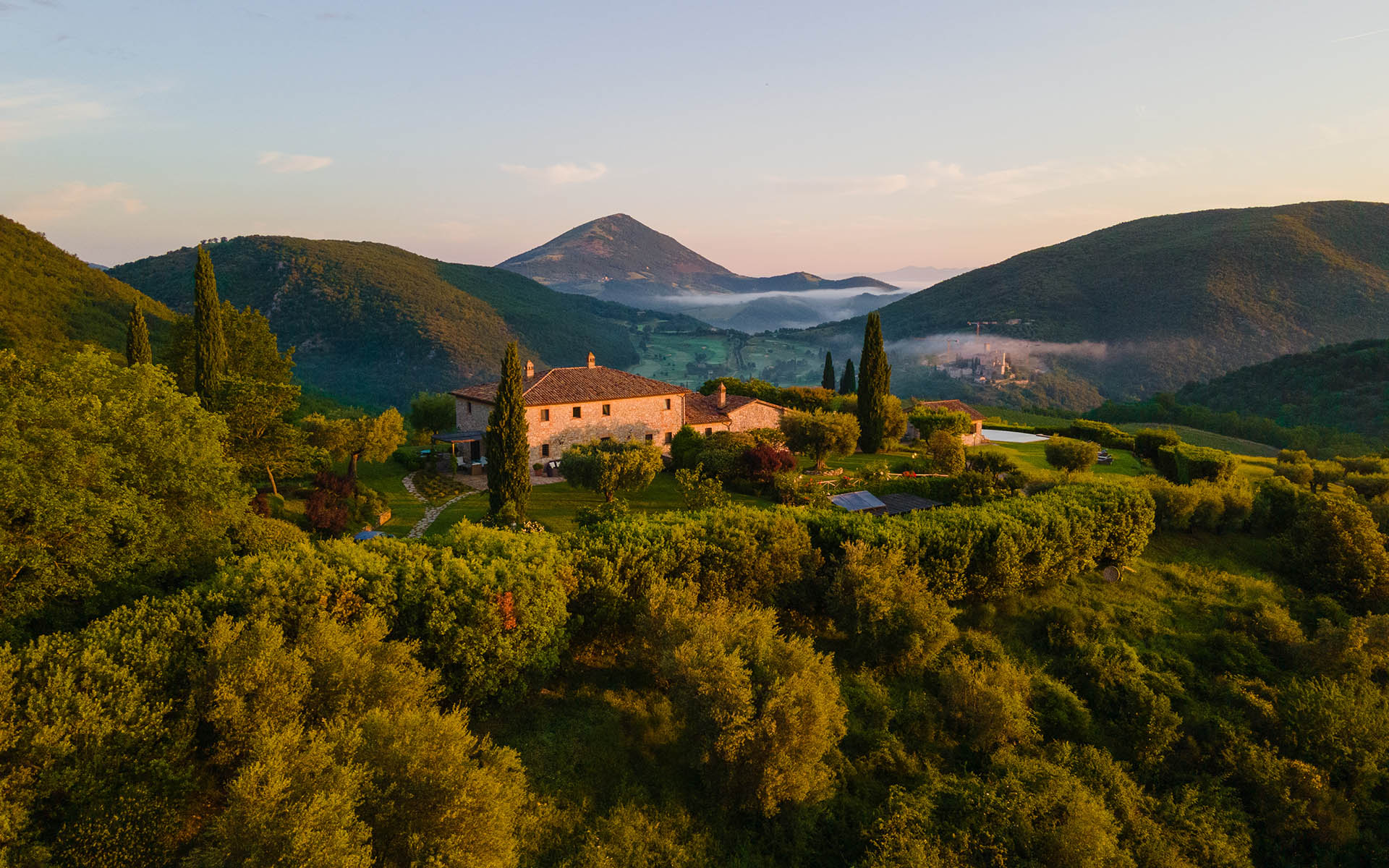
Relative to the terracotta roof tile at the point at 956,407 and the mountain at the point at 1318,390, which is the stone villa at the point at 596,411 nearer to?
the terracotta roof tile at the point at 956,407

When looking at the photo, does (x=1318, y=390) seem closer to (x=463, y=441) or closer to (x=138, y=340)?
(x=463, y=441)

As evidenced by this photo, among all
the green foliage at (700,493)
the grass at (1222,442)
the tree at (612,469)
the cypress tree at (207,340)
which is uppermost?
the cypress tree at (207,340)

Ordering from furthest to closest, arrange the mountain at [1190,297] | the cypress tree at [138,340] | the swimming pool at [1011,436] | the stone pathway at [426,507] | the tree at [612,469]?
the mountain at [1190,297], the swimming pool at [1011,436], the cypress tree at [138,340], the tree at [612,469], the stone pathway at [426,507]

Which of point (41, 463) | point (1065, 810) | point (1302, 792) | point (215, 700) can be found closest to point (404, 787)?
point (215, 700)

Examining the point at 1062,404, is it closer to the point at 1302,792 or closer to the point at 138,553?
the point at 1302,792

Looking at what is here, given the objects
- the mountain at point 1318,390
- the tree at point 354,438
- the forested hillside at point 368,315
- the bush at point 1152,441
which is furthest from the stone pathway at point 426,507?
the mountain at point 1318,390
